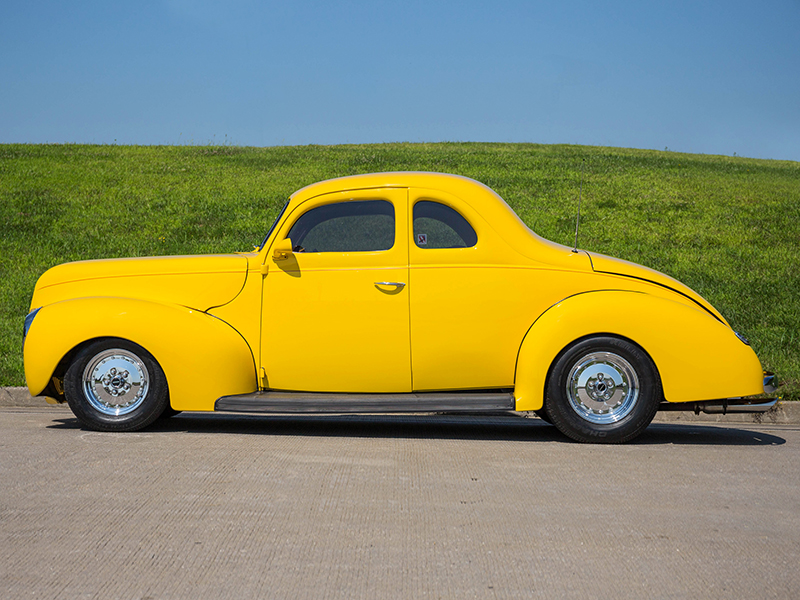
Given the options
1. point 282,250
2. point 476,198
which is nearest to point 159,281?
point 282,250

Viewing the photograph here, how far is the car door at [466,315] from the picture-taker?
5.79 meters

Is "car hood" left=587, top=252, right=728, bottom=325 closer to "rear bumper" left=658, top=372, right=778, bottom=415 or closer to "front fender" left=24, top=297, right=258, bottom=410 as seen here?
"rear bumper" left=658, top=372, right=778, bottom=415

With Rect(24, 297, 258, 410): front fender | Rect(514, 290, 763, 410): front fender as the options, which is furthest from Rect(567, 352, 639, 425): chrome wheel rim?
Rect(24, 297, 258, 410): front fender

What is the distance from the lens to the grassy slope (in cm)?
1230

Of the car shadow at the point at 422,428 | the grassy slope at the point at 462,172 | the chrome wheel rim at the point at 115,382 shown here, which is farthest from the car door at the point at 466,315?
the grassy slope at the point at 462,172

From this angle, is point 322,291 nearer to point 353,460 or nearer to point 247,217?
point 353,460

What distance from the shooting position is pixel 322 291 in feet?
19.4

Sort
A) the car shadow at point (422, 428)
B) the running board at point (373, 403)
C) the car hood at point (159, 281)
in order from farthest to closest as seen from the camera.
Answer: the car shadow at point (422, 428)
the car hood at point (159, 281)
the running board at point (373, 403)

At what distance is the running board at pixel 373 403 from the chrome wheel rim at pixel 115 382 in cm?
75

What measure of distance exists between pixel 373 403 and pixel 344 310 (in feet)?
2.47

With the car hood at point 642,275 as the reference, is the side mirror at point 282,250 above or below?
above

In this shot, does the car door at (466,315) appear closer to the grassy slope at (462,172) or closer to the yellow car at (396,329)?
the yellow car at (396,329)

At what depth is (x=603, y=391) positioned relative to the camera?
18.8 ft

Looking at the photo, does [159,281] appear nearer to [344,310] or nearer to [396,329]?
[344,310]
